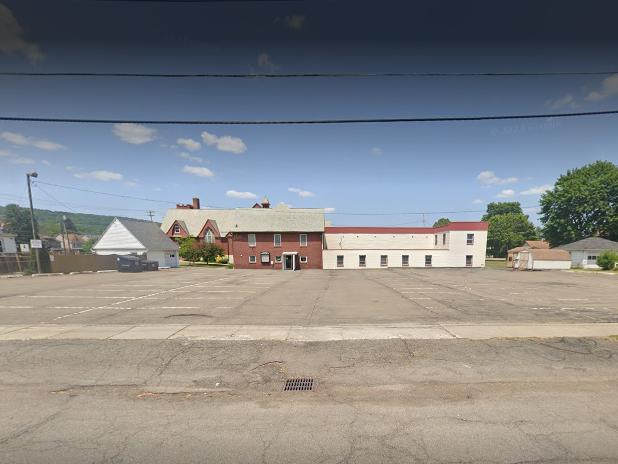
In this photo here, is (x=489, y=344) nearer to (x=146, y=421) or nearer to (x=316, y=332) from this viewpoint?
(x=316, y=332)

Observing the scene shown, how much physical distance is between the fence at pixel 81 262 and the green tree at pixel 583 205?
81939 millimetres

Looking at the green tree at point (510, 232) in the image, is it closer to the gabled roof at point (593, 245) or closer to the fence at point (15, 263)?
the gabled roof at point (593, 245)

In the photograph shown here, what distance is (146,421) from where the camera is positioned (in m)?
3.72

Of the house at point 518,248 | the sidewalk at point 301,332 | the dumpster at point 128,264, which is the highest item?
the sidewalk at point 301,332

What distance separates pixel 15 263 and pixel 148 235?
13.6m

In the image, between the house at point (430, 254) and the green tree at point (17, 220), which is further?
the green tree at point (17, 220)

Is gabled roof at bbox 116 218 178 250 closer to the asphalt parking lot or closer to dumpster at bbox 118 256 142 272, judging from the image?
dumpster at bbox 118 256 142 272

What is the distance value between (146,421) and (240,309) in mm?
6799

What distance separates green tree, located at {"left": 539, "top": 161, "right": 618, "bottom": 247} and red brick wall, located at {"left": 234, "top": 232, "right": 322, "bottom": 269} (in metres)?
53.4

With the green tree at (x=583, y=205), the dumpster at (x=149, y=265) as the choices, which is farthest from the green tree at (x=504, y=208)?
the dumpster at (x=149, y=265)

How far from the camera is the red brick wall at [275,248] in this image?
35031mm

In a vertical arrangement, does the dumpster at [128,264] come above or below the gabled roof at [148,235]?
below

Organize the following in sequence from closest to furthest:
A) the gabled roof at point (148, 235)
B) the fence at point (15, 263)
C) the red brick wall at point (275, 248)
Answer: the fence at point (15, 263)
the red brick wall at point (275, 248)
the gabled roof at point (148, 235)

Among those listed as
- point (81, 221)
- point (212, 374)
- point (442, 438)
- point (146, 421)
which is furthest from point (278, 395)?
point (81, 221)
